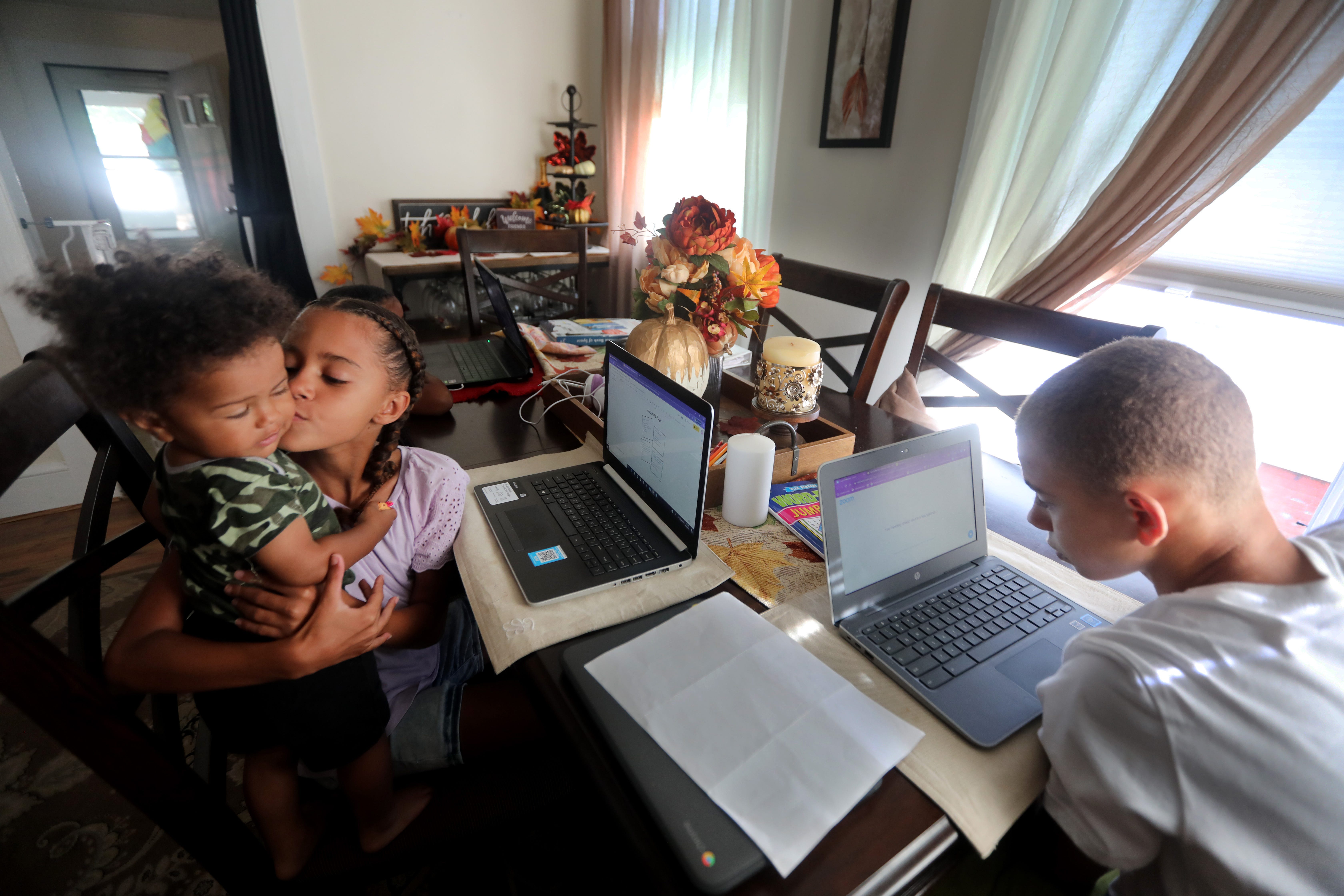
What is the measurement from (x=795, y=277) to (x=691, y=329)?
3.22ft

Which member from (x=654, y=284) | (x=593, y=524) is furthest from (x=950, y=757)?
(x=654, y=284)

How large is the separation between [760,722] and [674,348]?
71cm

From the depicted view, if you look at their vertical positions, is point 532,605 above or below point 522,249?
below

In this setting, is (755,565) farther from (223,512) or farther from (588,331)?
(588,331)

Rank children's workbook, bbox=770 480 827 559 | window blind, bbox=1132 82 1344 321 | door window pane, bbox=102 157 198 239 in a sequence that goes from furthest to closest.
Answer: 1. door window pane, bbox=102 157 198 239
2. window blind, bbox=1132 82 1344 321
3. children's workbook, bbox=770 480 827 559

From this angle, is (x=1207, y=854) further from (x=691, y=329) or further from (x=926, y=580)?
(x=691, y=329)

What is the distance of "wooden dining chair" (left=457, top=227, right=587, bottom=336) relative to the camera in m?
2.12

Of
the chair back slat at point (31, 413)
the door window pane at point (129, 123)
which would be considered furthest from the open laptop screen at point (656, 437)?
the door window pane at point (129, 123)

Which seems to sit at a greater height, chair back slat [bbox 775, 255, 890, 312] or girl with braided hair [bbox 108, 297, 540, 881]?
chair back slat [bbox 775, 255, 890, 312]

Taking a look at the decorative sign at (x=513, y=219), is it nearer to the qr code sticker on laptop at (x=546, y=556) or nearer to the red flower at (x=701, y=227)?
the red flower at (x=701, y=227)

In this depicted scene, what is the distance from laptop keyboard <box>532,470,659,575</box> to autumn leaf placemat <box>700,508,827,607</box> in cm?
11

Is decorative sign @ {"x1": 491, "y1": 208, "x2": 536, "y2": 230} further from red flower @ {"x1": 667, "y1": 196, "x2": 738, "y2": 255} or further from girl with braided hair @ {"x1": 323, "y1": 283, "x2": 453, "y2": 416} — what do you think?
red flower @ {"x1": 667, "y1": 196, "x2": 738, "y2": 255}

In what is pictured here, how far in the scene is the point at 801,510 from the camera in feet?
3.30

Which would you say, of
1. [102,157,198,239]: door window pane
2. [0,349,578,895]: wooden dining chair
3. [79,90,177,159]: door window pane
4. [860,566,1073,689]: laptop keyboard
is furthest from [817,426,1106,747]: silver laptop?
[79,90,177,159]: door window pane
